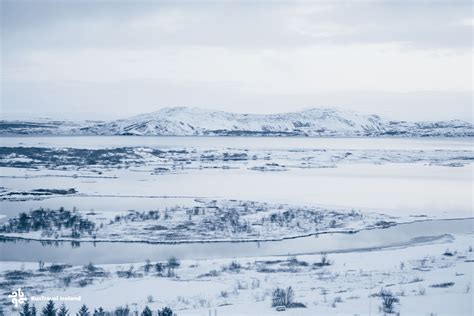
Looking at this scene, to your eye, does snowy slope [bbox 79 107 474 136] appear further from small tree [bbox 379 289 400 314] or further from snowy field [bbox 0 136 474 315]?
small tree [bbox 379 289 400 314]

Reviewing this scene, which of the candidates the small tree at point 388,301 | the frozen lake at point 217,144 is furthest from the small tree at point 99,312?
the frozen lake at point 217,144

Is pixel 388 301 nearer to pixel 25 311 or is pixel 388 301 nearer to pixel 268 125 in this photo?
pixel 25 311

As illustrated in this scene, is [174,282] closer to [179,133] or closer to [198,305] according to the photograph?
[198,305]

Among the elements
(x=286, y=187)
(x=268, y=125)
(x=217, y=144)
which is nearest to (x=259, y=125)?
(x=268, y=125)

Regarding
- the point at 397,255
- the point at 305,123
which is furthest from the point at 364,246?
Answer: the point at 305,123

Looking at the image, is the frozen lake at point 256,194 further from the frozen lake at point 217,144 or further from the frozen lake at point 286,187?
the frozen lake at point 217,144
